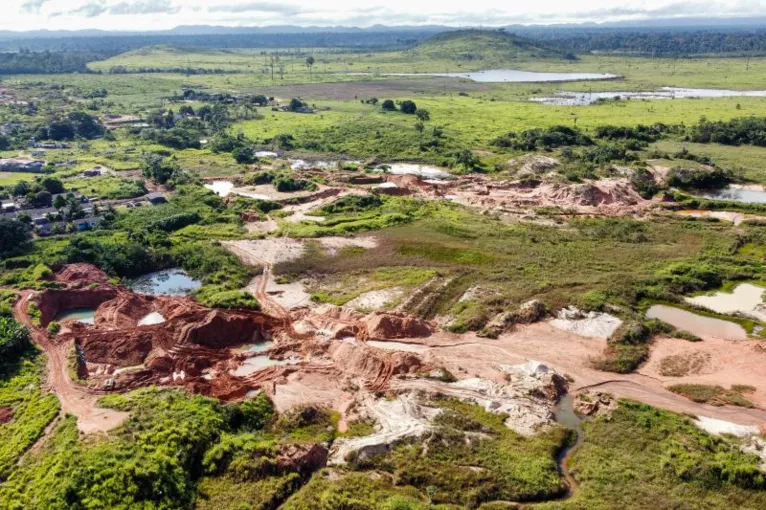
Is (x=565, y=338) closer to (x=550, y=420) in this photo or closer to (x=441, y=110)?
(x=550, y=420)

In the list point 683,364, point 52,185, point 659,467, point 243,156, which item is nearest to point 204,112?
point 243,156

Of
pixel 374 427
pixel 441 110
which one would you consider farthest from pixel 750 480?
pixel 441 110

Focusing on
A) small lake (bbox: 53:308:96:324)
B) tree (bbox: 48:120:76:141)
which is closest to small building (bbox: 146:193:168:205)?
small lake (bbox: 53:308:96:324)

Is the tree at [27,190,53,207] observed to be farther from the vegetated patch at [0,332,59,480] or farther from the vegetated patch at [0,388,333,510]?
the vegetated patch at [0,388,333,510]

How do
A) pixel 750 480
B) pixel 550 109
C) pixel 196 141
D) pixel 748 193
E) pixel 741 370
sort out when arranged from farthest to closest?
pixel 550 109 → pixel 196 141 → pixel 748 193 → pixel 741 370 → pixel 750 480

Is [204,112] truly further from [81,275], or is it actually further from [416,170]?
[81,275]
